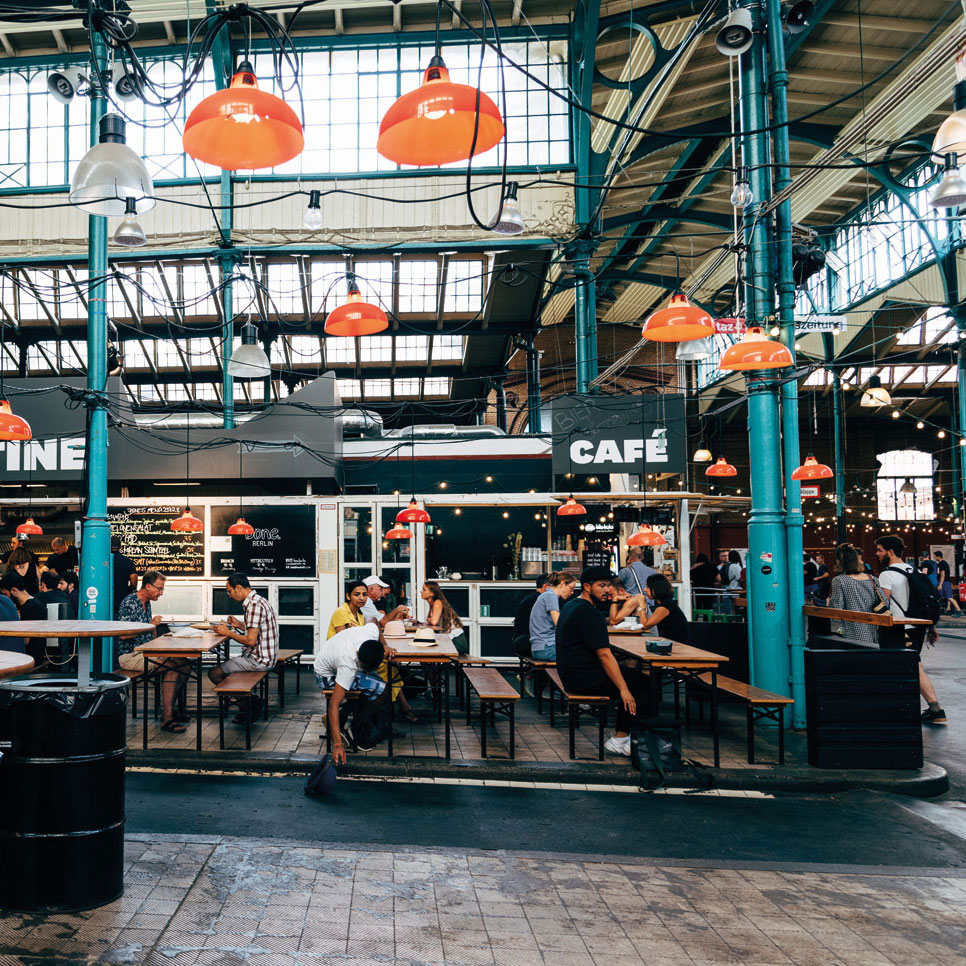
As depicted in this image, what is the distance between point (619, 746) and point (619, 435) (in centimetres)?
762

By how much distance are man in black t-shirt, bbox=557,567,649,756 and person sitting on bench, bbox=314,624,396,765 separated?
6.21 ft

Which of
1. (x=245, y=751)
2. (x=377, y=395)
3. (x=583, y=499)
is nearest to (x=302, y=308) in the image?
(x=377, y=395)

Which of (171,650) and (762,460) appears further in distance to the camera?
(762,460)

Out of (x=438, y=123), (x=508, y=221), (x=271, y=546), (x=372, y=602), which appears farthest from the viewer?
(x=271, y=546)

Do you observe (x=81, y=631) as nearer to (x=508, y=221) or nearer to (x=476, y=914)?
(x=476, y=914)

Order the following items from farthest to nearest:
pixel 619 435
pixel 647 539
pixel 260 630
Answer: pixel 619 435 → pixel 647 539 → pixel 260 630

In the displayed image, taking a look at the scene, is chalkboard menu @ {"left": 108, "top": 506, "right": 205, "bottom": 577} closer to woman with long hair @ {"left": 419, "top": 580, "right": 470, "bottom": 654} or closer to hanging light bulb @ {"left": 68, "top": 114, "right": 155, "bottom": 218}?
woman with long hair @ {"left": 419, "top": 580, "right": 470, "bottom": 654}

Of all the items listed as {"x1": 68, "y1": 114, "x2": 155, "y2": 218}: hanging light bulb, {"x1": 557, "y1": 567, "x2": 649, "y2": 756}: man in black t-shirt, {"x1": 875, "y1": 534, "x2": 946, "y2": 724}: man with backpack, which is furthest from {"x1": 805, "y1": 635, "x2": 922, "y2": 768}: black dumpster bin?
{"x1": 68, "y1": 114, "x2": 155, "y2": 218}: hanging light bulb

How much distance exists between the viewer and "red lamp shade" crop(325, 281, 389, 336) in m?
7.71

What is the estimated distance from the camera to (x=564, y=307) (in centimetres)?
2969

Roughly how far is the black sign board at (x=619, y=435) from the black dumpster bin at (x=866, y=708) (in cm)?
724

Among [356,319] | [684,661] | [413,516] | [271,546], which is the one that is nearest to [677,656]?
[684,661]

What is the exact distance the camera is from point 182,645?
30.6ft

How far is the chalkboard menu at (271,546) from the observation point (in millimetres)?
16016
